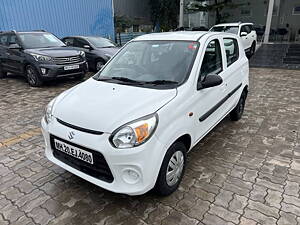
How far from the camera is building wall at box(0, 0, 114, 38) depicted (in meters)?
10.6

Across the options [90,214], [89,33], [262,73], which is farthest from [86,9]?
[90,214]

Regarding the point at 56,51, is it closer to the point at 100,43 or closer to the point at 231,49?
the point at 100,43

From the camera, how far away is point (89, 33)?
46.9 feet

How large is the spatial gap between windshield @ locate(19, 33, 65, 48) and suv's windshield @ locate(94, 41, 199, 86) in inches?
194

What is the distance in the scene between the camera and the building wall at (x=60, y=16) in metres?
10.6

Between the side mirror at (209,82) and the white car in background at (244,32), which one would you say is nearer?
the side mirror at (209,82)

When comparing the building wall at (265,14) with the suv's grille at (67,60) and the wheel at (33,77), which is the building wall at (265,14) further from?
the wheel at (33,77)

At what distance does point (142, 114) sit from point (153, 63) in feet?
3.49

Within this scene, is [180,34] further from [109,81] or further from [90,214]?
[90,214]

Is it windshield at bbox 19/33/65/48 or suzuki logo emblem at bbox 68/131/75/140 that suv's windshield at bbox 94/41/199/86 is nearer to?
suzuki logo emblem at bbox 68/131/75/140

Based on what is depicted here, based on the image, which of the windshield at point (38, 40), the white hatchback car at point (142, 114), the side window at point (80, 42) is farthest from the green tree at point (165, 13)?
the white hatchback car at point (142, 114)

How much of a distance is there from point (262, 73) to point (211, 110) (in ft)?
23.9

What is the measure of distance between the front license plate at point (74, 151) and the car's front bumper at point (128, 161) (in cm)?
8

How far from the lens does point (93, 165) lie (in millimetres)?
2195
